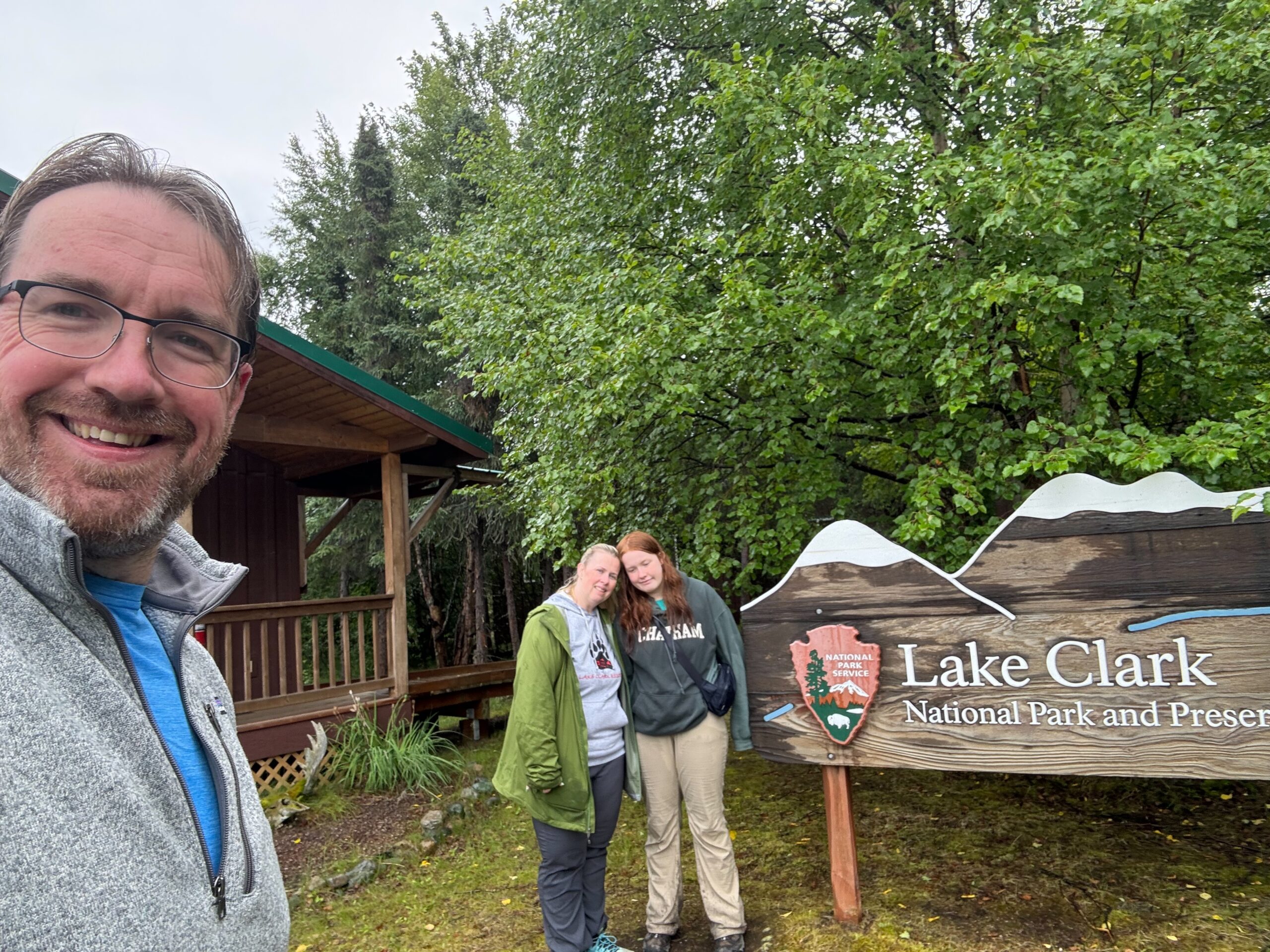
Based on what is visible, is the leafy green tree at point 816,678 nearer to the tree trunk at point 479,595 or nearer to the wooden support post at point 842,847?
the wooden support post at point 842,847

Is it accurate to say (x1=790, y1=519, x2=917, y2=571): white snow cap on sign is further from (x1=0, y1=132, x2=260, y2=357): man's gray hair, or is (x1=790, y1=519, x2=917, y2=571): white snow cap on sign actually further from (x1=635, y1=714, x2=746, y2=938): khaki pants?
(x1=0, y1=132, x2=260, y2=357): man's gray hair

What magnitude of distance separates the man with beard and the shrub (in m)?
5.74

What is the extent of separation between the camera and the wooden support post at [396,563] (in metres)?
7.72

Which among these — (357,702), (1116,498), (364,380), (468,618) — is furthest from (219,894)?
(468,618)

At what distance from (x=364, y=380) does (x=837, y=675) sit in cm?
492

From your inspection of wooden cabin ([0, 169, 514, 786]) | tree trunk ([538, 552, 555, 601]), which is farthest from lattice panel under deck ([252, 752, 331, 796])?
tree trunk ([538, 552, 555, 601])

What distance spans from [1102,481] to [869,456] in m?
2.26

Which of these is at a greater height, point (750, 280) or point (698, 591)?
point (750, 280)

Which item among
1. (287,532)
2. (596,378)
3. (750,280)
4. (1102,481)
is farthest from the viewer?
(287,532)

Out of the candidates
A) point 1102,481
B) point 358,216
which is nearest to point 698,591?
point 1102,481

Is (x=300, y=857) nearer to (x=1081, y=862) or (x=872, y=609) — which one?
(x=872, y=609)

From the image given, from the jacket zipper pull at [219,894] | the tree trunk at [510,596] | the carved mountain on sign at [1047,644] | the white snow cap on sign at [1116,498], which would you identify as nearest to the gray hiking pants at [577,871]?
the carved mountain on sign at [1047,644]

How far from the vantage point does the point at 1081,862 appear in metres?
4.30

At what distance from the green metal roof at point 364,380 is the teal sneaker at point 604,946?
4585 mm
